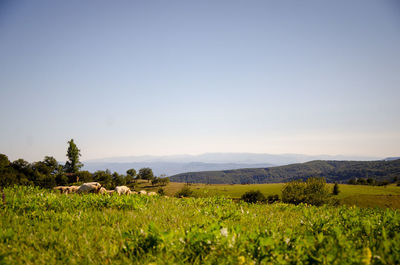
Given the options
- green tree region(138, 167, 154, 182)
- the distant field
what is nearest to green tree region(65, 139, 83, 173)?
the distant field

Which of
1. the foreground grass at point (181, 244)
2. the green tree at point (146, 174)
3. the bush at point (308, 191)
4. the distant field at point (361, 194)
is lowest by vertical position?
the distant field at point (361, 194)

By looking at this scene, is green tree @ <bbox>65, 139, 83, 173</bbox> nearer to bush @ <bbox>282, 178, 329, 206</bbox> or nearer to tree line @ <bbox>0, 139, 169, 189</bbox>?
tree line @ <bbox>0, 139, 169, 189</bbox>

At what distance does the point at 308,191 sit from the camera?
34875 millimetres

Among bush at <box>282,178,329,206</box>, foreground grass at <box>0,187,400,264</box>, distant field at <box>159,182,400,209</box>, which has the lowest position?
distant field at <box>159,182,400,209</box>

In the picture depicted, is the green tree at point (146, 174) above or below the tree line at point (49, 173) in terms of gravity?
below

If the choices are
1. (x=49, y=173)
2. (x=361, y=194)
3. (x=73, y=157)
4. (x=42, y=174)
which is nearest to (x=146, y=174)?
(x=73, y=157)

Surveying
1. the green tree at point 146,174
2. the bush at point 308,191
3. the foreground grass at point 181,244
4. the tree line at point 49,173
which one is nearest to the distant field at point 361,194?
the bush at point 308,191

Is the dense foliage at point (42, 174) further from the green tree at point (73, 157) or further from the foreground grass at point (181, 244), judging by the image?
the foreground grass at point (181, 244)

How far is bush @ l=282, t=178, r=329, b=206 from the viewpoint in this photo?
32.0 metres

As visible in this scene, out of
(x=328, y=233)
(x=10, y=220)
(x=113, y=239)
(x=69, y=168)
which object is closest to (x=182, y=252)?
(x=113, y=239)

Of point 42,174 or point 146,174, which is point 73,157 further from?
point 146,174

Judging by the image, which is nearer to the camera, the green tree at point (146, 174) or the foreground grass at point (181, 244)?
the foreground grass at point (181, 244)

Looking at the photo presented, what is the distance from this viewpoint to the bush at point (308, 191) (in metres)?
32.0

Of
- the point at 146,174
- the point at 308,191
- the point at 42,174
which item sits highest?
the point at 42,174
